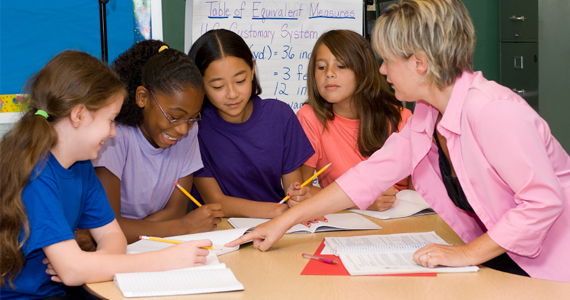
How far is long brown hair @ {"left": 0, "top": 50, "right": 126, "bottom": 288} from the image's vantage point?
3.59 feet

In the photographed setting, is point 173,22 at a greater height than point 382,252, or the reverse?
point 173,22

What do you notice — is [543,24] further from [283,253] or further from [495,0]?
[283,253]

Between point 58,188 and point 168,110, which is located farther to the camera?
point 168,110

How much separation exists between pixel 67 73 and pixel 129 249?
18.2 inches

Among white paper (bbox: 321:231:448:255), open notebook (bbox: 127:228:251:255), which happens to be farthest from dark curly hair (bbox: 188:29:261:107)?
white paper (bbox: 321:231:448:255)

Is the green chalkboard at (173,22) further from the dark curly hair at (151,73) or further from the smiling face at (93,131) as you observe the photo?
the smiling face at (93,131)

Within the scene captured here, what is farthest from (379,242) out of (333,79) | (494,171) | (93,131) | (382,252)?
(333,79)

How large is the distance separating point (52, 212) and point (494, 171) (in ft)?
3.24

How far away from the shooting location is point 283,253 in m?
1.31

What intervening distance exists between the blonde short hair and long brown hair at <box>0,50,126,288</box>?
711 millimetres

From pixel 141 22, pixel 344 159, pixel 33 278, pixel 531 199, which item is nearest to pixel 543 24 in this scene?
pixel 344 159

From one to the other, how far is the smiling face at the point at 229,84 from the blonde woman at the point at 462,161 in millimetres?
563

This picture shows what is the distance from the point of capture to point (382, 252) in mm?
1265

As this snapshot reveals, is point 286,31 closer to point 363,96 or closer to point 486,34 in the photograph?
point 363,96
